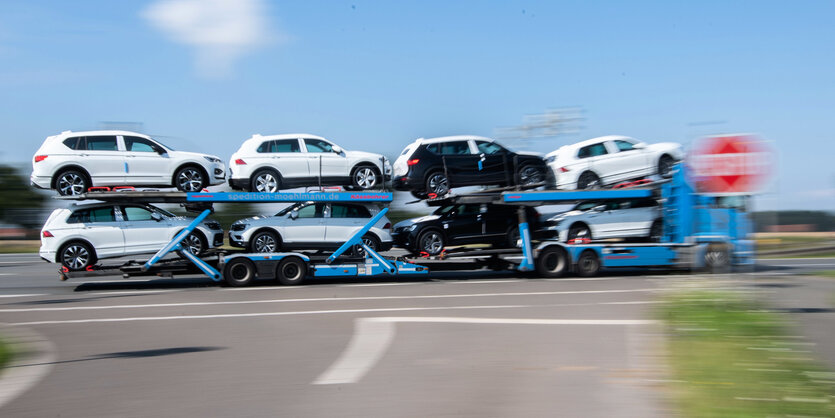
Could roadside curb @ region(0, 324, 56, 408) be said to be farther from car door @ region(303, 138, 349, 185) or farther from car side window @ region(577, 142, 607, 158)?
car side window @ region(577, 142, 607, 158)

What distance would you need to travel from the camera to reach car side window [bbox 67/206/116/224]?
1415cm

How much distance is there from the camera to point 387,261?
1483cm

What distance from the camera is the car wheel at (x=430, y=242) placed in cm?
1588

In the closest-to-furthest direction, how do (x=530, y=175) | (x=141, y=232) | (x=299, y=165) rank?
(x=141, y=232) < (x=299, y=165) < (x=530, y=175)

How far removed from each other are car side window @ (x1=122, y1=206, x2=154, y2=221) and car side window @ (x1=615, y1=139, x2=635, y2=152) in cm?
1137

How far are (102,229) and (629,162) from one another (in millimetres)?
12701

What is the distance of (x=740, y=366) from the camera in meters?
3.82

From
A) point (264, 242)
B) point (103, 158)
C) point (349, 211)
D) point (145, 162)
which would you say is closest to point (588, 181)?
point (349, 211)

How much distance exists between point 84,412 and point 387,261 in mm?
9763

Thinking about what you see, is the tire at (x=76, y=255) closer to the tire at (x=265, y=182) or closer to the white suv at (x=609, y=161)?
the tire at (x=265, y=182)

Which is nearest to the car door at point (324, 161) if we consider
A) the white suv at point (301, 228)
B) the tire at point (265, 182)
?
the white suv at point (301, 228)

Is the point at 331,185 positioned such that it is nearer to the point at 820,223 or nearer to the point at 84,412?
the point at 84,412

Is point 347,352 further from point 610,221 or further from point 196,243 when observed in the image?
point 610,221

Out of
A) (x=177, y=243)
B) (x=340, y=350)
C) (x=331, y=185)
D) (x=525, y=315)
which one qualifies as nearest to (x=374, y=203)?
(x=331, y=185)
